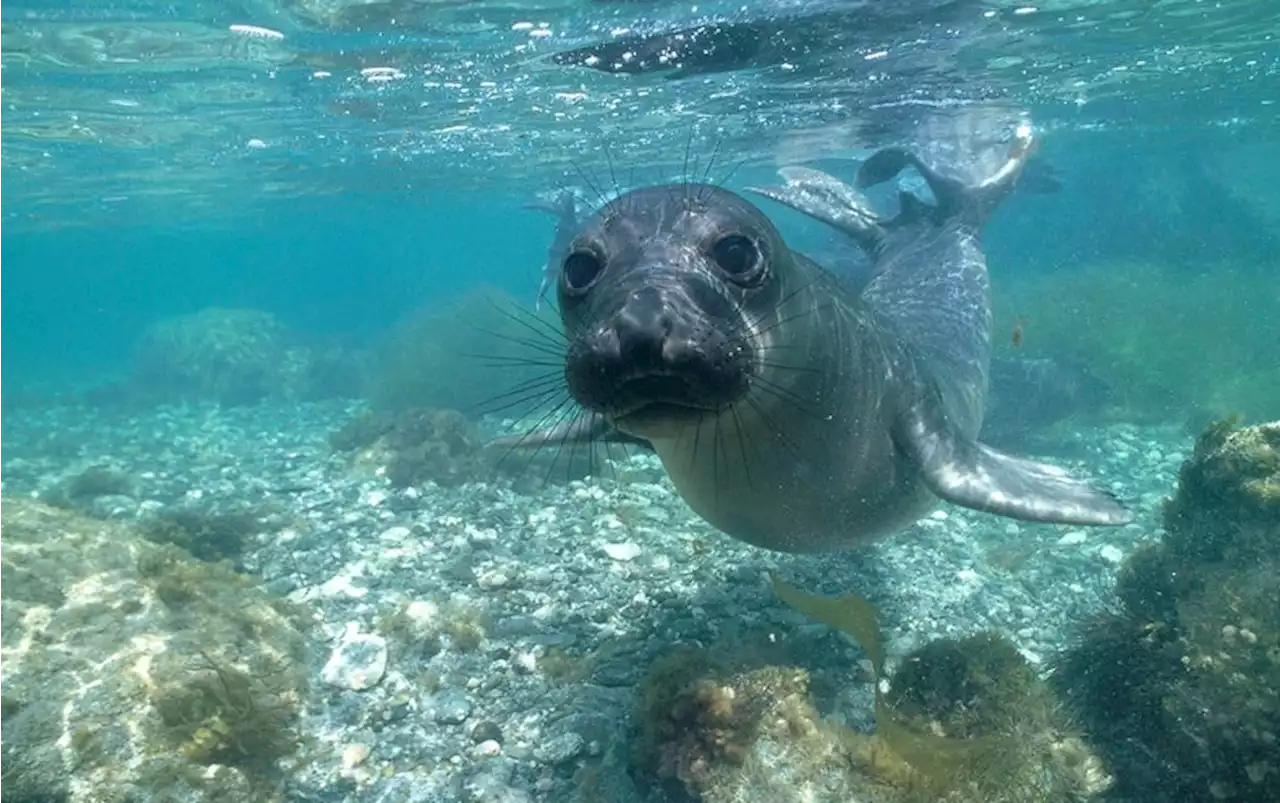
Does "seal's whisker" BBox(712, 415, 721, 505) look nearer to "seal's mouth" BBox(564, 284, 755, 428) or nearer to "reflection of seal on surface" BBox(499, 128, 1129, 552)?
"reflection of seal on surface" BBox(499, 128, 1129, 552)

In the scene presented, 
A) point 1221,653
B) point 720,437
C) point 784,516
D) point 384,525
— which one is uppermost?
point 720,437

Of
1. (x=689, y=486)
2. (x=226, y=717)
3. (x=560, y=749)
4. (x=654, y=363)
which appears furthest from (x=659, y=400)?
(x=226, y=717)

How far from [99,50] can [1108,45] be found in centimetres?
1512

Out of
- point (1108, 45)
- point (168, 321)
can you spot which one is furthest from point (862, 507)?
point (168, 321)

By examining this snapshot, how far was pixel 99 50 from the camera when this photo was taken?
11.9m

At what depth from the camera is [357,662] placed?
17.2 ft

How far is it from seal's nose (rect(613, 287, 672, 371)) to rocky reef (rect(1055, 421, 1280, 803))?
2.71m

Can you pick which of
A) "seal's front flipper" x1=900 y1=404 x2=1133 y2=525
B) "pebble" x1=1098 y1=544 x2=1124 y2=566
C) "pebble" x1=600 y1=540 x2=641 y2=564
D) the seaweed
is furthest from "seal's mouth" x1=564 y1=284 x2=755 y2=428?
"pebble" x1=1098 y1=544 x2=1124 y2=566

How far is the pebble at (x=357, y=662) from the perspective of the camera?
506cm

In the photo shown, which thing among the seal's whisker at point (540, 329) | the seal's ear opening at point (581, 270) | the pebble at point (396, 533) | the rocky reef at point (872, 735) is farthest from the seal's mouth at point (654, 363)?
the pebble at point (396, 533)

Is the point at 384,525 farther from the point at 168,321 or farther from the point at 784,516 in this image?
the point at 168,321

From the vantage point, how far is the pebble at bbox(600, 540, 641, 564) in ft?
21.4

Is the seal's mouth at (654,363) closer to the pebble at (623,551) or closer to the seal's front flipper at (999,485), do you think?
the seal's front flipper at (999,485)

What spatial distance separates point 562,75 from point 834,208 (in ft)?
19.6
